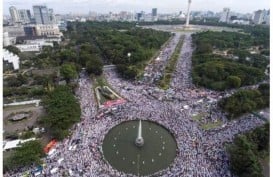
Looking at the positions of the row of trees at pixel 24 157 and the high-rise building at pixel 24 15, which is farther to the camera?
the high-rise building at pixel 24 15

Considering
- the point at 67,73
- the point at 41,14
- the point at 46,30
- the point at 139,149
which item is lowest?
the point at 139,149

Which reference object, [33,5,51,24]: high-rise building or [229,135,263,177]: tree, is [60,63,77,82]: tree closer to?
[229,135,263,177]: tree

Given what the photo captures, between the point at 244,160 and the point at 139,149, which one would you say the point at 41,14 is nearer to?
the point at 139,149

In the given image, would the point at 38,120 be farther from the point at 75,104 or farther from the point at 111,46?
the point at 111,46

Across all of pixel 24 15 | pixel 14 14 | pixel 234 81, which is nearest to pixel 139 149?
pixel 234 81

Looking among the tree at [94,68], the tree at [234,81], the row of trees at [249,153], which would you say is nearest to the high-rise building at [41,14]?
the tree at [94,68]

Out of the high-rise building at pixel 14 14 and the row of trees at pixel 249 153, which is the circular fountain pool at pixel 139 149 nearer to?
the row of trees at pixel 249 153

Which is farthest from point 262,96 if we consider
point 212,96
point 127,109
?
point 127,109
